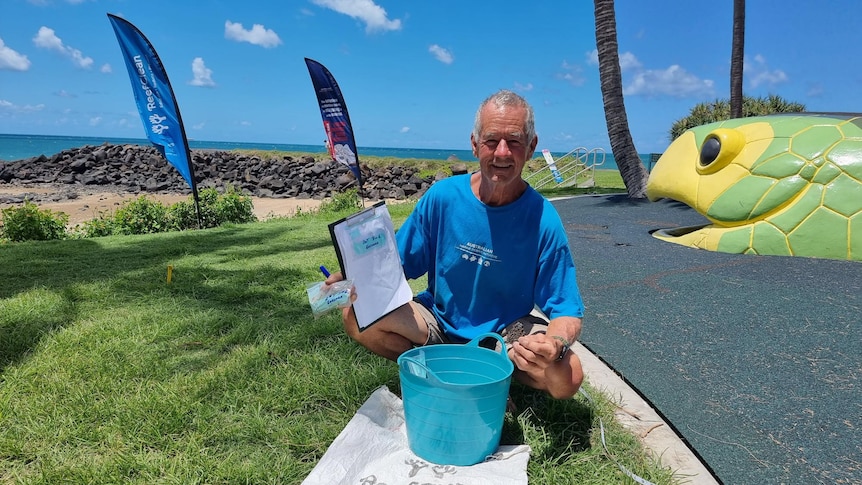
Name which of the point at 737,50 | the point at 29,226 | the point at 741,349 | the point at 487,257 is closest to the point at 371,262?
the point at 487,257

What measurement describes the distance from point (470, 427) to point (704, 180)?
16.2 feet

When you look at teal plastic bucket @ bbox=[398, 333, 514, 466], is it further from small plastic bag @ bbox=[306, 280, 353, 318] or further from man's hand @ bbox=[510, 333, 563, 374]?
small plastic bag @ bbox=[306, 280, 353, 318]

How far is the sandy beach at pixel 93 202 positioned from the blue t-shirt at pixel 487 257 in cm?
1241

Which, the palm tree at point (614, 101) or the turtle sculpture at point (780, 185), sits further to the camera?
the palm tree at point (614, 101)

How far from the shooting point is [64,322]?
11.2ft

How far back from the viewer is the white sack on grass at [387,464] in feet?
6.09

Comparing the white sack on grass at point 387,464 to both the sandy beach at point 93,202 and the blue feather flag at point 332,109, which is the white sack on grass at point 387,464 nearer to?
the blue feather flag at point 332,109

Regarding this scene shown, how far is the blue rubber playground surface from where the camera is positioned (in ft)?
7.09

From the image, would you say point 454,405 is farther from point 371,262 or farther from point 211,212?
point 211,212

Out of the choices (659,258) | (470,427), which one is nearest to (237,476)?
(470,427)

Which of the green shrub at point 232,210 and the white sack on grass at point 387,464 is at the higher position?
the white sack on grass at point 387,464

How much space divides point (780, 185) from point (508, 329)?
4.28m

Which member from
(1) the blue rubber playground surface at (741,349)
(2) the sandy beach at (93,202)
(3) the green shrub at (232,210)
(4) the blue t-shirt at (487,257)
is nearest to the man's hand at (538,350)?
(4) the blue t-shirt at (487,257)

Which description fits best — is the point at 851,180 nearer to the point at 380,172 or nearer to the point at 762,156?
the point at 762,156
